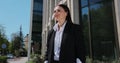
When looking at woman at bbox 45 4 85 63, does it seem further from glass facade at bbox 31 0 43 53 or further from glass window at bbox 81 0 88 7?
glass facade at bbox 31 0 43 53

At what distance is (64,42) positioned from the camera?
99.5 inches

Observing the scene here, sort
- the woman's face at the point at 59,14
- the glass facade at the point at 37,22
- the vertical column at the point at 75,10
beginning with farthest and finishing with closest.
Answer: the glass facade at the point at 37,22, the vertical column at the point at 75,10, the woman's face at the point at 59,14

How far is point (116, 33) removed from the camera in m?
10.1

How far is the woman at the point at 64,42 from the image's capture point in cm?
249

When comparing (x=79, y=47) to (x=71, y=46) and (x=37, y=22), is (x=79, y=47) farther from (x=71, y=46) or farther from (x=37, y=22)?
(x=37, y=22)

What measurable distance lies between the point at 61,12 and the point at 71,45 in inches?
19.1

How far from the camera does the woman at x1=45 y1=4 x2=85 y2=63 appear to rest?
98.0 inches

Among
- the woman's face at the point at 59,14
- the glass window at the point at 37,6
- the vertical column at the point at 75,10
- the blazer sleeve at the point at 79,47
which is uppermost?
the glass window at the point at 37,6

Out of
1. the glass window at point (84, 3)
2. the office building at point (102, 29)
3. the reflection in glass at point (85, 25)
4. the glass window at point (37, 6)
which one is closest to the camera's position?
the office building at point (102, 29)

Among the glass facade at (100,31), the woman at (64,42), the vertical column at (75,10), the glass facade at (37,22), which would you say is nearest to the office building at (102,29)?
the glass facade at (100,31)

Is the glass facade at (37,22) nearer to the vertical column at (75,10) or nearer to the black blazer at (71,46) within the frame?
the vertical column at (75,10)

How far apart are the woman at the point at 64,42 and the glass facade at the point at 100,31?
25.6 ft

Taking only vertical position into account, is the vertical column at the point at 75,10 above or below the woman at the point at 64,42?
above

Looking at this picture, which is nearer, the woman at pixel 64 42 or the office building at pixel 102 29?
the woman at pixel 64 42
